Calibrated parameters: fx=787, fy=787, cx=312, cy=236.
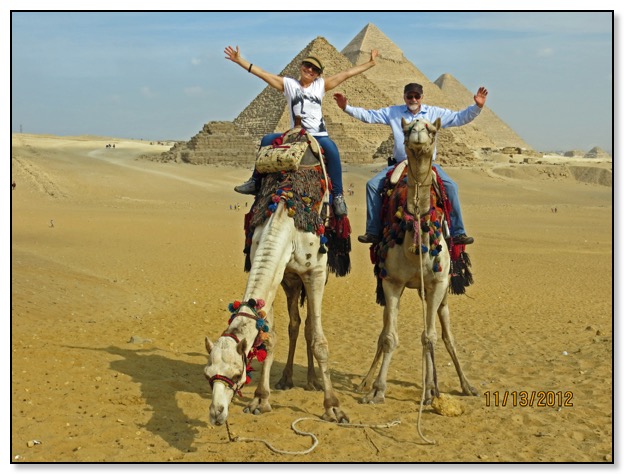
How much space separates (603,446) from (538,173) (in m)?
68.5

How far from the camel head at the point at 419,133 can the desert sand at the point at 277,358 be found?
2313 mm

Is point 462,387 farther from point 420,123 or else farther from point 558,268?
point 558,268

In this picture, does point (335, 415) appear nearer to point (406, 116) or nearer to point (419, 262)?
point (419, 262)

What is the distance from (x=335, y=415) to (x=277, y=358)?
299cm

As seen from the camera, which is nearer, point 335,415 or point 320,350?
point 335,415

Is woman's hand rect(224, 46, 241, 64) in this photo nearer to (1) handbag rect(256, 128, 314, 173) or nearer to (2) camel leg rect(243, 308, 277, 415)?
(1) handbag rect(256, 128, 314, 173)

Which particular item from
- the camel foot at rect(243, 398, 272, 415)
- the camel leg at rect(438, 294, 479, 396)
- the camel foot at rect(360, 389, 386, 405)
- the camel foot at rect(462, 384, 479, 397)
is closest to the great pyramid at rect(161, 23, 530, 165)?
the camel leg at rect(438, 294, 479, 396)

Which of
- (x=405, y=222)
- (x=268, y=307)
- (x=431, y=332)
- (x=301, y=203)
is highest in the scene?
(x=301, y=203)

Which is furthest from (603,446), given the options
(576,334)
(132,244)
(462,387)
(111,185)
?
(111,185)

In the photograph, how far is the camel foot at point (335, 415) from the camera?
653cm

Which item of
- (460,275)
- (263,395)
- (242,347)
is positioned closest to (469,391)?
(460,275)

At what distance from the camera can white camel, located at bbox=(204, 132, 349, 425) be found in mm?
5168

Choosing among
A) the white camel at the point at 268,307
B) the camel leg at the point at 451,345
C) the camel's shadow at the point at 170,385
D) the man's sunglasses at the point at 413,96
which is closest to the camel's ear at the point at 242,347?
the white camel at the point at 268,307

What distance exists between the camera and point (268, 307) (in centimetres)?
595
